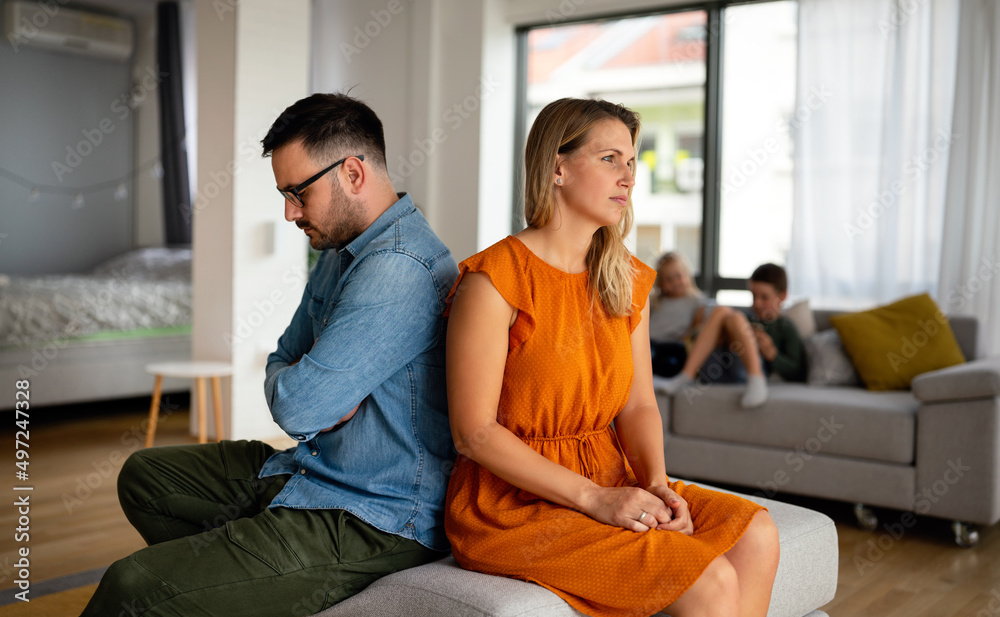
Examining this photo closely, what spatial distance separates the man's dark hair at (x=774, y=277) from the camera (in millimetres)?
3781

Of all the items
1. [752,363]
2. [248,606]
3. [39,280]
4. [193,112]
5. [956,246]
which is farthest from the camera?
[193,112]

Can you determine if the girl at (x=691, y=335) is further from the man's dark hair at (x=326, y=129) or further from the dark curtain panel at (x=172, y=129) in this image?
the dark curtain panel at (x=172, y=129)

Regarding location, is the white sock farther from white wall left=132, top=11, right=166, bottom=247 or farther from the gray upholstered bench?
white wall left=132, top=11, right=166, bottom=247

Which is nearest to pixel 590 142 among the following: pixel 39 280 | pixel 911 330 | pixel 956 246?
pixel 911 330

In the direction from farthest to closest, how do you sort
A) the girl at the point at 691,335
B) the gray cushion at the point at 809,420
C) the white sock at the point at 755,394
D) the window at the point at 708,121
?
the window at the point at 708,121 → the girl at the point at 691,335 → the white sock at the point at 755,394 → the gray cushion at the point at 809,420

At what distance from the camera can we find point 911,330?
352cm

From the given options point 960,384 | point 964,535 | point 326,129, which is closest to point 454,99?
point 960,384

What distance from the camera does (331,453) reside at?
56.2 inches

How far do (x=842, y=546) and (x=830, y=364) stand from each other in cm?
96

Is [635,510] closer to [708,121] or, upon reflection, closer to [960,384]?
[960,384]

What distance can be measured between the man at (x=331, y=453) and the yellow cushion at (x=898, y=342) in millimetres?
2590

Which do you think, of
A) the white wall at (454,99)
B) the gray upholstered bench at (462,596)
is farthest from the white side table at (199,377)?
the gray upholstered bench at (462,596)

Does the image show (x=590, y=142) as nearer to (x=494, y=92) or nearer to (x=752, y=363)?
(x=752, y=363)

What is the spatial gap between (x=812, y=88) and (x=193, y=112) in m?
4.72
